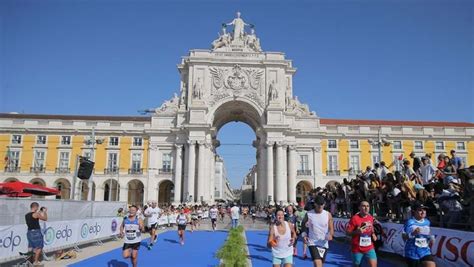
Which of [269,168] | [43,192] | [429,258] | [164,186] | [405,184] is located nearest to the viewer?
[429,258]

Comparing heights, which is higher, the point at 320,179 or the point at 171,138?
the point at 171,138

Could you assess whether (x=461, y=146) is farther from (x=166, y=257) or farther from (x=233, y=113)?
(x=166, y=257)

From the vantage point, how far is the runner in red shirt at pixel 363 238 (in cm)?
762

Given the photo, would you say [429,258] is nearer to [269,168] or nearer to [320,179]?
[269,168]

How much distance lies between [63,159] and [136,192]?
1108 cm

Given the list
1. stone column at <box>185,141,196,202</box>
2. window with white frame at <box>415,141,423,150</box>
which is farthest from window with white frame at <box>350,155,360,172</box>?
stone column at <box>185,141,196,202</box>

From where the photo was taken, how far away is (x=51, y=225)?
13.4 meters

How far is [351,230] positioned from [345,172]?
4801cm

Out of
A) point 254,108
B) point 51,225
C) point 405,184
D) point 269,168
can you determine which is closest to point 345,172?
point 269,168

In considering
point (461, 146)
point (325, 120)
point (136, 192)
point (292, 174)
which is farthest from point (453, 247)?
point (461, 146)

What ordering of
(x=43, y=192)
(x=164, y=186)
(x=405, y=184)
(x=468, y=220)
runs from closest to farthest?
(x=468, y=220) < (x=405, y=184) < (x=43, y=192) < (x=164, y=186)

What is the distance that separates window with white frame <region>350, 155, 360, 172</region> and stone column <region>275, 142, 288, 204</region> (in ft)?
34.1

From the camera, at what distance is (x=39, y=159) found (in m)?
52.7

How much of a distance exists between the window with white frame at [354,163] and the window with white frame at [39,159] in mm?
42580
